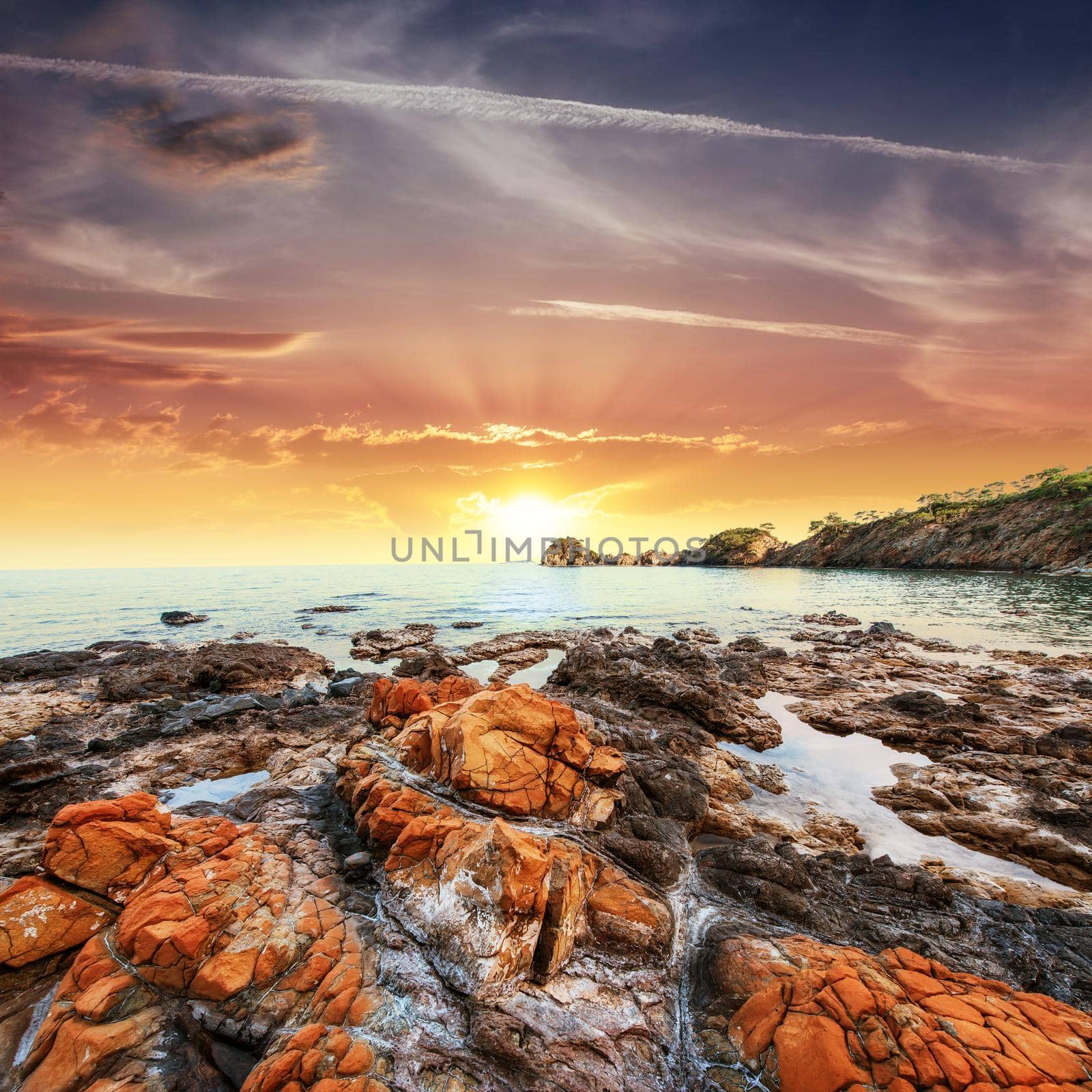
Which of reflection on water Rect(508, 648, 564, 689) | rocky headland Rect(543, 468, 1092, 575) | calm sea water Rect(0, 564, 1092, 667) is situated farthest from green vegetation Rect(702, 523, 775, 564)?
reflection on water Rect(508, 648, 564, 689)

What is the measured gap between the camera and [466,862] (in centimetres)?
662

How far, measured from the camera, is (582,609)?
51875mm

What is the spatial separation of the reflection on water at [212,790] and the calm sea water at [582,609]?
16.4 m

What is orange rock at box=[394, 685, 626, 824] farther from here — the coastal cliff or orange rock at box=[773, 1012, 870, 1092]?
the coastal cliff

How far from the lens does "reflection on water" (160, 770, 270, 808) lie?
11.1 m

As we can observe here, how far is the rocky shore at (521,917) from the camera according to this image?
15.8 ft

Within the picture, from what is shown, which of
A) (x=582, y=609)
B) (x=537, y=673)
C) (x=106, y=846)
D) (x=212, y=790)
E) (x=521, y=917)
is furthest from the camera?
(x=582, y=609)

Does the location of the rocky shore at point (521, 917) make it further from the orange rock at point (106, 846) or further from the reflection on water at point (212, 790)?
the reflection on water at point (212, 790)

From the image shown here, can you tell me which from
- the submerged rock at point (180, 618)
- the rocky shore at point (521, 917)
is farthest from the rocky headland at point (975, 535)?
the submerged rock at point (180, 618)

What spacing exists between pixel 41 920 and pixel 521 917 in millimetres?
6544

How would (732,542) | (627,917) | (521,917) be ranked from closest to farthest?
(521,917)
(627,917)
(732,542)

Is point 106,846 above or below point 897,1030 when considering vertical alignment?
above

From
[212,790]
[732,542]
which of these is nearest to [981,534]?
[732,542]

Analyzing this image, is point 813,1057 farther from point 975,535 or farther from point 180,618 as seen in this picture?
point 975,535
